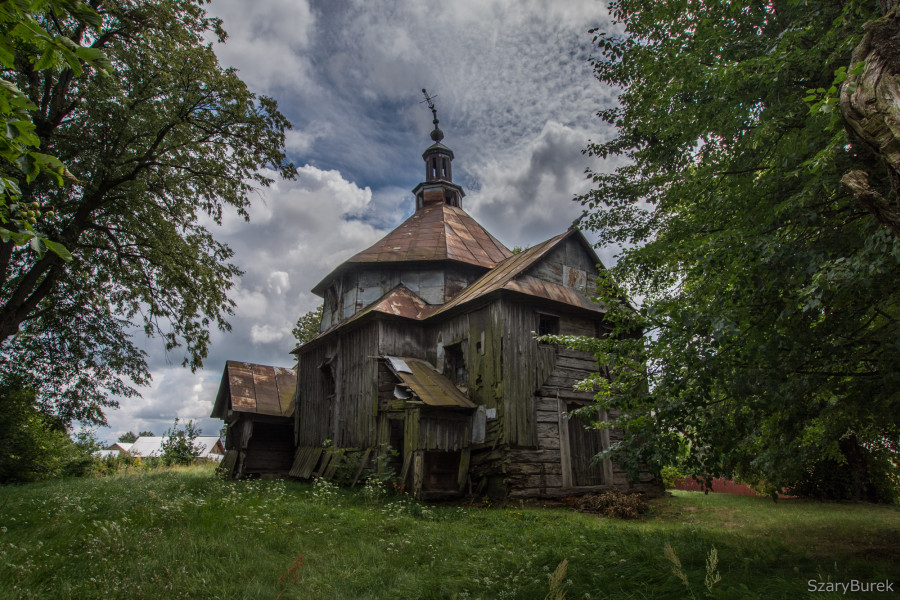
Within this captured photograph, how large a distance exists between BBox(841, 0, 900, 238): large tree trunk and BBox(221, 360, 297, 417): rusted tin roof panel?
719 inches

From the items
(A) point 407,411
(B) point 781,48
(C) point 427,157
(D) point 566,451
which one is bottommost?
(D) point 566,451

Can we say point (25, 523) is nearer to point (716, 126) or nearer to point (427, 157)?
point (716, 126)

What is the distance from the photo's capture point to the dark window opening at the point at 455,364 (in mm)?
13844

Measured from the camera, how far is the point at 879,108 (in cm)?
298

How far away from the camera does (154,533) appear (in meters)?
6.32

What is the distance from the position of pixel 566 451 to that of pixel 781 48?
371 inches

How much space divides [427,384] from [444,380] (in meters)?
0.88

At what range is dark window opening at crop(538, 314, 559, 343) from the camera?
1349cm

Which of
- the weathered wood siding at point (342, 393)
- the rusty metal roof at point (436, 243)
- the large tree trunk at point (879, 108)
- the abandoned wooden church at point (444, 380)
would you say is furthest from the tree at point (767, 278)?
the rusty metal roof at point (436, 243)

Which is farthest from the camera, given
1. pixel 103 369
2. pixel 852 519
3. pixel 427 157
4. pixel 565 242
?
pixel 427 157

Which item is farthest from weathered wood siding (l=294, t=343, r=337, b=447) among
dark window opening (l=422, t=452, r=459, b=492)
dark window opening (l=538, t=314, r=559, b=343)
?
dark window opening (l=538, t=314, r=559, b=343)

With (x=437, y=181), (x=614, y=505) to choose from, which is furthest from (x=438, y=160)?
(x=614, y=505)

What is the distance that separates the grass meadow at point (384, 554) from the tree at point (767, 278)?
1.13 metres

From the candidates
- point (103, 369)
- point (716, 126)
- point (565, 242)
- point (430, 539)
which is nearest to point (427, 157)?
point (565, 242)
